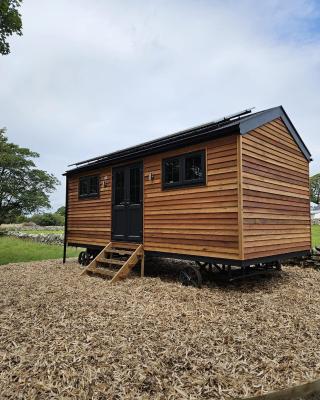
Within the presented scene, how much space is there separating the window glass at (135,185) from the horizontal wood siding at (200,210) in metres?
0.51

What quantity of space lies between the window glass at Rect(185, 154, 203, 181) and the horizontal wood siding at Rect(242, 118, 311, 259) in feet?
3.80

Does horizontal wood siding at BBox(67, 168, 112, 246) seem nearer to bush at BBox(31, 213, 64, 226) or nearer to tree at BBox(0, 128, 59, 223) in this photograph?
tree at BBox(0, 128, 59, 223)

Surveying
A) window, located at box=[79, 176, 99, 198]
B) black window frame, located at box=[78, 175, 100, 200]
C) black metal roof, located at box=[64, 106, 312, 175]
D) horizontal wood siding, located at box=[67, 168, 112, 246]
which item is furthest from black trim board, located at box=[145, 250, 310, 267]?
window, located at box=[79, 176, 99, 198]

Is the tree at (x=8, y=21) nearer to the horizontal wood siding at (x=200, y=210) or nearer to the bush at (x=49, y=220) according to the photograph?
the horizontal wood siding at (x=200, y=210)

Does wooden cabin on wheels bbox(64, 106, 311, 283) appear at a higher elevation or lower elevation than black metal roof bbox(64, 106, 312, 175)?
lower

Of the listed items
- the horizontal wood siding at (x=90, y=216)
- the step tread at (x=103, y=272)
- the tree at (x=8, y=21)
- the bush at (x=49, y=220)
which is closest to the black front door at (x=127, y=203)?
the horizontal wood siding at (x=90, y=216)

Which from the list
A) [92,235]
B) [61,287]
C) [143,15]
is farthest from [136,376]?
[143,15]

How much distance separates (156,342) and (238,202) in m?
3.40

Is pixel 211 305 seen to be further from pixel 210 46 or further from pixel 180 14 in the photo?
pixel 210 46

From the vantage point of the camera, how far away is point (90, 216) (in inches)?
424

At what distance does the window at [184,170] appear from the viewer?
7023mm

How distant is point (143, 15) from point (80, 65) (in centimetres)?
474

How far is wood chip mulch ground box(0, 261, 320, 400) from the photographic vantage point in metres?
3.05

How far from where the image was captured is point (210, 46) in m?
11.0
